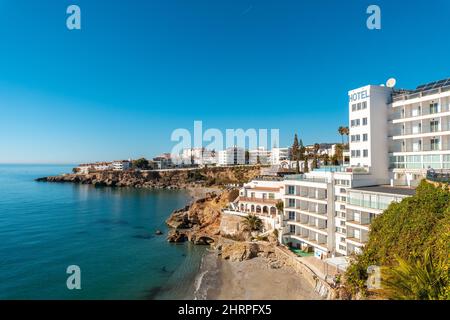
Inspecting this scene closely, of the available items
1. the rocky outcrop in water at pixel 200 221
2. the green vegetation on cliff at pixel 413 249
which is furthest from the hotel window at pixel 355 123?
the rocky outcrop in water at pixel 200 221

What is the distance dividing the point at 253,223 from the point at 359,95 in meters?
22.6

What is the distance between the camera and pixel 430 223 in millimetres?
16641

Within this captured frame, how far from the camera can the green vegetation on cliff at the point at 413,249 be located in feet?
39.9

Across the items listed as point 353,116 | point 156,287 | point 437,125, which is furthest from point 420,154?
point 156,287

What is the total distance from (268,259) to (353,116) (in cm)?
2073

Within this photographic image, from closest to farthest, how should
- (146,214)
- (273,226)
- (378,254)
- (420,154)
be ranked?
(378,254) < (420,154) < (273,226) < (146,214)

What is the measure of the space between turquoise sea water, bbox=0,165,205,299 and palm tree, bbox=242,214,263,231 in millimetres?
7923

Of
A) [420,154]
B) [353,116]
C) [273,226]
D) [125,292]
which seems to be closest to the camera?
[125,292]

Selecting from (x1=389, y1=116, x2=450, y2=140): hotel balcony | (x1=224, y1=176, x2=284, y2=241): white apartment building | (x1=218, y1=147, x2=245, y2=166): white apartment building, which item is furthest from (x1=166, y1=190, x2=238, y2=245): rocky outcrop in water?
(x1=218, y1=147, x2=245, y2=166): white apartment building

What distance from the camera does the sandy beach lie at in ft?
85.0

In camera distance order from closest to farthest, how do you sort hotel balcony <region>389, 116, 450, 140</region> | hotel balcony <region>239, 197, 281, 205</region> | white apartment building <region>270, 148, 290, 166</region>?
hotel balcony <region>389, 116, 450, 140</region> → hotel balcony <region>239, 197, 281, 205</region> → white apartment building <region>270, 148, 290, 166</region>

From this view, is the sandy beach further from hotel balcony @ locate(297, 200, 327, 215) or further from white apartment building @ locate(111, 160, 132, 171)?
white apartment building @ locate(111, 160, 132, 171)

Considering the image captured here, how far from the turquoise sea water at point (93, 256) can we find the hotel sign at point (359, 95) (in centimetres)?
2883
